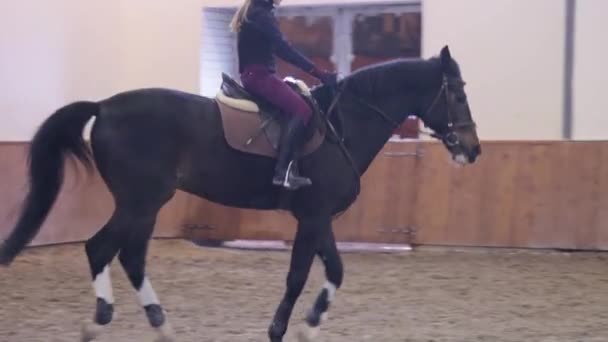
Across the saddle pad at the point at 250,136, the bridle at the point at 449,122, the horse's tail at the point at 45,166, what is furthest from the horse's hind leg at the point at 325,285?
the horse's tail at the point at 45,166

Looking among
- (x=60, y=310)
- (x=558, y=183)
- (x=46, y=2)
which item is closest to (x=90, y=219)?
(x=46, y=2)

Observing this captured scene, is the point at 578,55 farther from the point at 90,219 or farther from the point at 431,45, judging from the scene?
the point at 90,219

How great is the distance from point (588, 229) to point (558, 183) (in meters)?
0.57

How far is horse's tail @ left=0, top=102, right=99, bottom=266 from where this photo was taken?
6273 mm

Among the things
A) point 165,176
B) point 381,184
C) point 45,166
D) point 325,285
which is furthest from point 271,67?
point 381,184

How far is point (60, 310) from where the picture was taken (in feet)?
25.1

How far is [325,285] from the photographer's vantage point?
6453 millimetres

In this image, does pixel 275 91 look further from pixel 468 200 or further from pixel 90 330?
pixel 468 200

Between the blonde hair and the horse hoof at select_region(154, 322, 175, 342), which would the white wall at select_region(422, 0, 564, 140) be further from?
the horse hoof at select_region(154, 322, 175, 342)

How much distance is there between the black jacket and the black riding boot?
0.38m

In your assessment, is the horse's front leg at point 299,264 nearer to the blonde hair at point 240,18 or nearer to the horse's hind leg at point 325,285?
the horse's hind leg at point 325,285

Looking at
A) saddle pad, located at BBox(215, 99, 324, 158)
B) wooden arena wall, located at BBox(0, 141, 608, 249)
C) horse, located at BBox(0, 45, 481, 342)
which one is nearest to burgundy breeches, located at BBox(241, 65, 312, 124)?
saddle pad, located at BBox(215, 99, 324, 158)

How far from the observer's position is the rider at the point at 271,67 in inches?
245

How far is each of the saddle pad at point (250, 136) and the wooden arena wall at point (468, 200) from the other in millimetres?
4707
